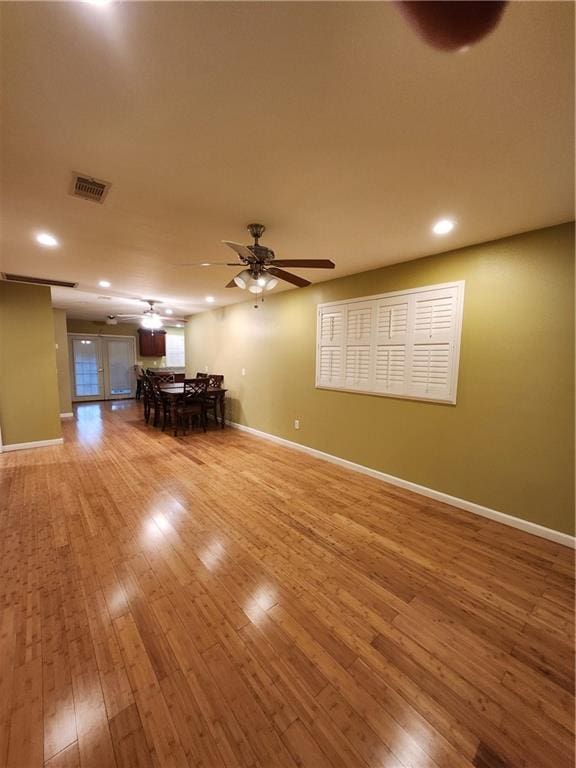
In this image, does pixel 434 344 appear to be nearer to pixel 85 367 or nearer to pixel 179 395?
pixel 179 395

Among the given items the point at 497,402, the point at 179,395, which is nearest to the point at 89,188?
the point at 497,402

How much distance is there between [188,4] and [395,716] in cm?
266

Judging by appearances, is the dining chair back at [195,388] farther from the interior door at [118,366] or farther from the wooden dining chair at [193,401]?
the interior door at [118,366]

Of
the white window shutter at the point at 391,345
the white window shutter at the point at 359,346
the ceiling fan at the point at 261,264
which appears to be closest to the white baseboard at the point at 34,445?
the ceiling fan at the point at 261,264

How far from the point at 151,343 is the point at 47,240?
7225 mm

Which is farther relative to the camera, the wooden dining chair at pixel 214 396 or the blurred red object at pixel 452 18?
the wooden dining chair at pixel 214 396

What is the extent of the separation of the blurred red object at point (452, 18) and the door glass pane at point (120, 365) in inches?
394

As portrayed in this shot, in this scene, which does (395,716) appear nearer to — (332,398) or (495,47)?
(495,47)

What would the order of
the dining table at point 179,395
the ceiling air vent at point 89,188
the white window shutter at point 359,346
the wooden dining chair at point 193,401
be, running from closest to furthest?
the ceiling air vent at point 89,188 < the white window shutter at point 359,346 < the dining table at point 179,395 < the wooden dining chair at point 193,401

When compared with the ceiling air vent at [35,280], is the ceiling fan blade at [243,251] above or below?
below

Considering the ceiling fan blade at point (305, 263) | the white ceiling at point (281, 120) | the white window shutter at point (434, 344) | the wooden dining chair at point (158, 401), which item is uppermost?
the white ceiling at point (281, 120)

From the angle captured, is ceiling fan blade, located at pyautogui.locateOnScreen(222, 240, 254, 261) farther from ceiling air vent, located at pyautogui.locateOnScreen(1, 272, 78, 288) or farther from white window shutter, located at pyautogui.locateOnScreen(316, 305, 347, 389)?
ceiling air vent, located at pyautogui.locateOnScreen(1, 272, 78, 288)

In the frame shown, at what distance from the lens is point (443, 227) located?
2350 mm

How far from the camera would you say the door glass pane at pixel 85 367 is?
27.8 feet
